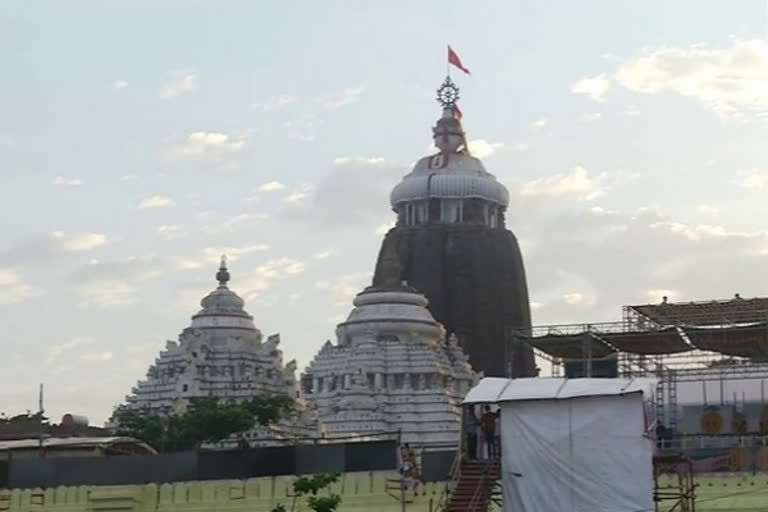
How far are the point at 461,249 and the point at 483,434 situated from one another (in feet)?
257

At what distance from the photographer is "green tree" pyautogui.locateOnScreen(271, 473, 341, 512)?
119ft

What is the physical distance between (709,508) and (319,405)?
60598mm

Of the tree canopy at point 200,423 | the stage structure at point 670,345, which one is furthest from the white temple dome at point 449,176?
the stage structure at point 670,345

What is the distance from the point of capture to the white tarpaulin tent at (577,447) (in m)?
34.8

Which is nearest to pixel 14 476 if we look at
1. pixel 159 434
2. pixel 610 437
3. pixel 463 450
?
pixel 463 450

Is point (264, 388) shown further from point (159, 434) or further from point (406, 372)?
point (159, 434)

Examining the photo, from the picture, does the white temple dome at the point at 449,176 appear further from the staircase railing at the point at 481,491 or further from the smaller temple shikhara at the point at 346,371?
the staircase railing at the point at 481,491

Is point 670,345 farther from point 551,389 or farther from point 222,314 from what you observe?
point 222,314

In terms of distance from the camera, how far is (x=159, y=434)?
80625mm

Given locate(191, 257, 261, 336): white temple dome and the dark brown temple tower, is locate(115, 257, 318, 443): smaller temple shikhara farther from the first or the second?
the dark brown temple tower

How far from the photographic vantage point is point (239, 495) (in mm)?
43844

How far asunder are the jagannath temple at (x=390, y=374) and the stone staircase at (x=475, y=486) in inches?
2125

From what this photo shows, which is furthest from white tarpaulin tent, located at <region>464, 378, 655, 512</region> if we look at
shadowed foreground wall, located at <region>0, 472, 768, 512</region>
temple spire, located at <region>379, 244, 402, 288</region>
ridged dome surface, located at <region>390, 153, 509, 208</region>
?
ridged dome surface, located at <region>390, 153, 509, 208</region>

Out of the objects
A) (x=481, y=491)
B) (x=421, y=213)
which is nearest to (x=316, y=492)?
(x=481, y=491)
